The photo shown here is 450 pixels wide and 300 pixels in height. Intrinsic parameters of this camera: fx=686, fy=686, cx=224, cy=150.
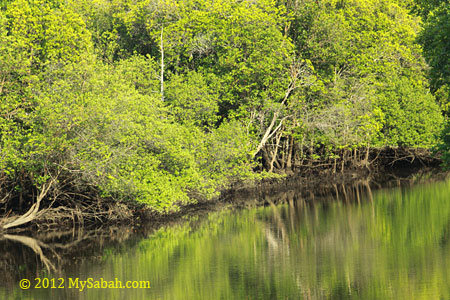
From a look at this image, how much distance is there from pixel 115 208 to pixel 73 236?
A: 2708mm

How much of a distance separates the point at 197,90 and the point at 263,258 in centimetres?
1986

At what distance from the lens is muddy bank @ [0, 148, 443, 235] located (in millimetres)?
32031

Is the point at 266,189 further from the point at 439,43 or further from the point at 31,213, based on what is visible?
the point at 439,43

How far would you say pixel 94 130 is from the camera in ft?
96.4

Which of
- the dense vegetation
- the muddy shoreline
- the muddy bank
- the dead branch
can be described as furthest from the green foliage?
Result: the dead branch

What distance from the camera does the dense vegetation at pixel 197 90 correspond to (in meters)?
29.7

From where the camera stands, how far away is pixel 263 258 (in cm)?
2319

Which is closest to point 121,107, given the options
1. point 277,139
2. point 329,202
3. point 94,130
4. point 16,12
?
point 94,130

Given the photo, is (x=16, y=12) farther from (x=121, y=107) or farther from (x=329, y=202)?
(x=329, y=202)

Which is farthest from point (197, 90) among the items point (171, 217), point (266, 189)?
point (171, 217)

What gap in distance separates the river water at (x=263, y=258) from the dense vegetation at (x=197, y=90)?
331 centimetres

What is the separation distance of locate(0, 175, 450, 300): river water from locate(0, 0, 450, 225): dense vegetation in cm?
331

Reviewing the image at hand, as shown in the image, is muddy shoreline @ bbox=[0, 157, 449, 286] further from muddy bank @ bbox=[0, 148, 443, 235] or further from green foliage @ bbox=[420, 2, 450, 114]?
green foliage @ bbox=[420, 2, 450, 114]

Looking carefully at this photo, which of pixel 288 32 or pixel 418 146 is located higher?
pixel 288 32
